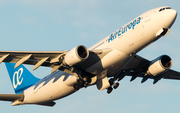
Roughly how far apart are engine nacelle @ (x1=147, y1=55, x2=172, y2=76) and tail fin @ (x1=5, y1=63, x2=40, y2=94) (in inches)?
514

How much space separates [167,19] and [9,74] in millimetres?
21905

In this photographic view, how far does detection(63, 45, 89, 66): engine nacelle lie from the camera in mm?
25748

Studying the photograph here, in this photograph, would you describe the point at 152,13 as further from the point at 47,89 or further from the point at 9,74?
the point at 9,74

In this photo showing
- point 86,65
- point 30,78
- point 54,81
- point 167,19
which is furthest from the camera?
point 30,78

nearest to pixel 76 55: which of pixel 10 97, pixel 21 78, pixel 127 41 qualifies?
pixel 127 41

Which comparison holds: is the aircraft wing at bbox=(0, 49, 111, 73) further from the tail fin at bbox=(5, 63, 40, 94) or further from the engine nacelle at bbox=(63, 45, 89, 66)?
the tail fin at bbox=(5, 63, 40, 94)

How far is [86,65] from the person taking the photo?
27.8 meters

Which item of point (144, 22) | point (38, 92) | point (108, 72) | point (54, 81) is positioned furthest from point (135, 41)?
point (38, 92)

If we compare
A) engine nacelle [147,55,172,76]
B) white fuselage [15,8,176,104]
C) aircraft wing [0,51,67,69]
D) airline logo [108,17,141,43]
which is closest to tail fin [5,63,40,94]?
white fuselage [15,8,176,104]

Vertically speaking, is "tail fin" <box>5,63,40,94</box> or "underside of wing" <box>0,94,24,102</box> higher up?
"tail fin" <box>5,63,40,94</box>

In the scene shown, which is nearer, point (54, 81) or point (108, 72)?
point (108, 72)

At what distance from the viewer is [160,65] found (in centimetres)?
3144

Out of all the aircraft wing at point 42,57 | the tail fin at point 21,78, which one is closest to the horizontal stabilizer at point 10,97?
the tail fin at point 21,78

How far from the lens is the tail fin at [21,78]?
35.2 m
